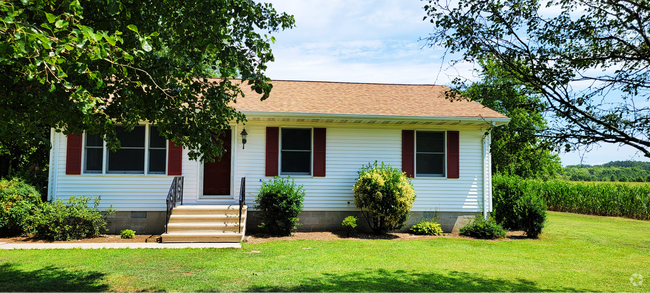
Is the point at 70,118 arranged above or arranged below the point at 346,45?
below

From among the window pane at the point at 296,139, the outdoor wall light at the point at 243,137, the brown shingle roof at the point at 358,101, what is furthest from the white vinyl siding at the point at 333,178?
the brown shingle roof at the point at 358,101

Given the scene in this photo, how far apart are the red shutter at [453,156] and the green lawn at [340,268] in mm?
2221

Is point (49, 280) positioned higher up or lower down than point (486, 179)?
lower down

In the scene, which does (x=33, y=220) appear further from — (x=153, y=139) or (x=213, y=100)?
(x=213, y=100)

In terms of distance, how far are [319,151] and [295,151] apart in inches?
26.7

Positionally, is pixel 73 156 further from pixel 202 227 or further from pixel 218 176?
pixel 202 227

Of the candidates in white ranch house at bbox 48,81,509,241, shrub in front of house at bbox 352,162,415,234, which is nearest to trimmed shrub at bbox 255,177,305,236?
white ranch house at bbox 48,81,509,241

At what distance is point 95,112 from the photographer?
385 cm

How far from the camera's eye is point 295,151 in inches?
426

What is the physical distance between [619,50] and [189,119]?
5.21 m

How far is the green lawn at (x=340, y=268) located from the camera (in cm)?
560

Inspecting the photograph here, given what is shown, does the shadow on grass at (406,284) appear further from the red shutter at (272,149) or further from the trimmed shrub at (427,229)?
the red shutter at (272,149)

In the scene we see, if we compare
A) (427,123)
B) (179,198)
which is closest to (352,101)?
(427,123)

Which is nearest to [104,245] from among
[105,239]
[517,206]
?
[105,239]
